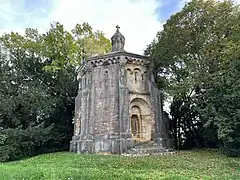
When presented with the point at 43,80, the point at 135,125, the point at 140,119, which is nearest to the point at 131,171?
the point at 135,125

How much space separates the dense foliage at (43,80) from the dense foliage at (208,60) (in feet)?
43.5

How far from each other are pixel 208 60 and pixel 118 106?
29.1 ft

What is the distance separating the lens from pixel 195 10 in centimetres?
2381

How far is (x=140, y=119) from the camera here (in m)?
27.8

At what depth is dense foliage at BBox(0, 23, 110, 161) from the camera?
3155cm

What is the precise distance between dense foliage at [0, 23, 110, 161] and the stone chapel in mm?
6039

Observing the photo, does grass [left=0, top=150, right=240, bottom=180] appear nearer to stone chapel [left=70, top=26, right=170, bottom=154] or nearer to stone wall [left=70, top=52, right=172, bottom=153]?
stone chapel [left=70, top=26, right=170, bottom=154]

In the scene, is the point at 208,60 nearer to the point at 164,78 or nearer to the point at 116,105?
the point at 164,78

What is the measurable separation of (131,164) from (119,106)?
32.7 ft

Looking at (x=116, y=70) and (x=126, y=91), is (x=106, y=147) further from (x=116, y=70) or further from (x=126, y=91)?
(x=116, y=70)

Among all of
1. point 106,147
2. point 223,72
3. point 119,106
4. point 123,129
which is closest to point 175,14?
point 223,72

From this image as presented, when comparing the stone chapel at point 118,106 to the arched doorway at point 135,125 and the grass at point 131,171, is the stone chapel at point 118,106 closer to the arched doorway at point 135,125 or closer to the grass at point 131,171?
the arched doorway at point 135,125

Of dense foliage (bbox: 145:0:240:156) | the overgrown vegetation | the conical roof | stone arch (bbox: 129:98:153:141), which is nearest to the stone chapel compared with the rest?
stone arch (bbox: 129:98:153:141)

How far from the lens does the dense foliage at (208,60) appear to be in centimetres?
2044
